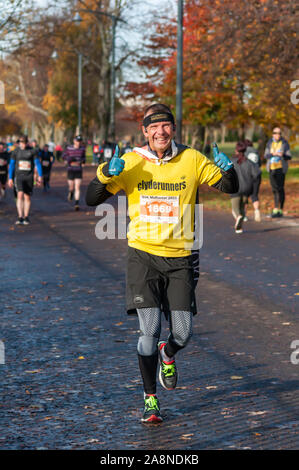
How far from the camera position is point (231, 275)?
1120 cm

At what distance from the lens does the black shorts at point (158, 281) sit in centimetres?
526

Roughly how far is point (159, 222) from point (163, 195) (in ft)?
0.55

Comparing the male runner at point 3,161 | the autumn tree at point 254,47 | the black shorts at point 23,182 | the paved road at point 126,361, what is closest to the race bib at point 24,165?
the black shorts at point 23,182

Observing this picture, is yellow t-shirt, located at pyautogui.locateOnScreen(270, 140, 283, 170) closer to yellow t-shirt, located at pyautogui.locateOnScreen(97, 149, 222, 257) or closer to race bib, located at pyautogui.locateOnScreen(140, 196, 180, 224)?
yellow t-shirt, located at pyautogui.locateOnScreen(97, 149, 222, 257)

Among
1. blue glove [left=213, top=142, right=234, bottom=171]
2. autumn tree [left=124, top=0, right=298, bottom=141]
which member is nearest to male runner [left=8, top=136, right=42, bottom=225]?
autumn tree [left=124, top=0, right=298, bottom=141]

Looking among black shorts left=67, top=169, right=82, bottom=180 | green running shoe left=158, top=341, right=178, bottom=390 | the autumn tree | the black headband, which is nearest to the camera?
the black headband

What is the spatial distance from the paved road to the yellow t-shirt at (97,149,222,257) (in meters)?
1.03

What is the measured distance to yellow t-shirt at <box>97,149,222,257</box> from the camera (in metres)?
5.30

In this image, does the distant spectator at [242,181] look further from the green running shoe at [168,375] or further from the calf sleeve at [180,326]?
the calf sleeve at [180,326]

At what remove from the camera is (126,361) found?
657 cm

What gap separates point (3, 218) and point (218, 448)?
612 inches

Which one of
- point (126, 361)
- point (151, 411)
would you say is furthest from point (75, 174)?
point (151, 411)

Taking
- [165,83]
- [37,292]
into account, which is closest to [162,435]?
[37,292]
